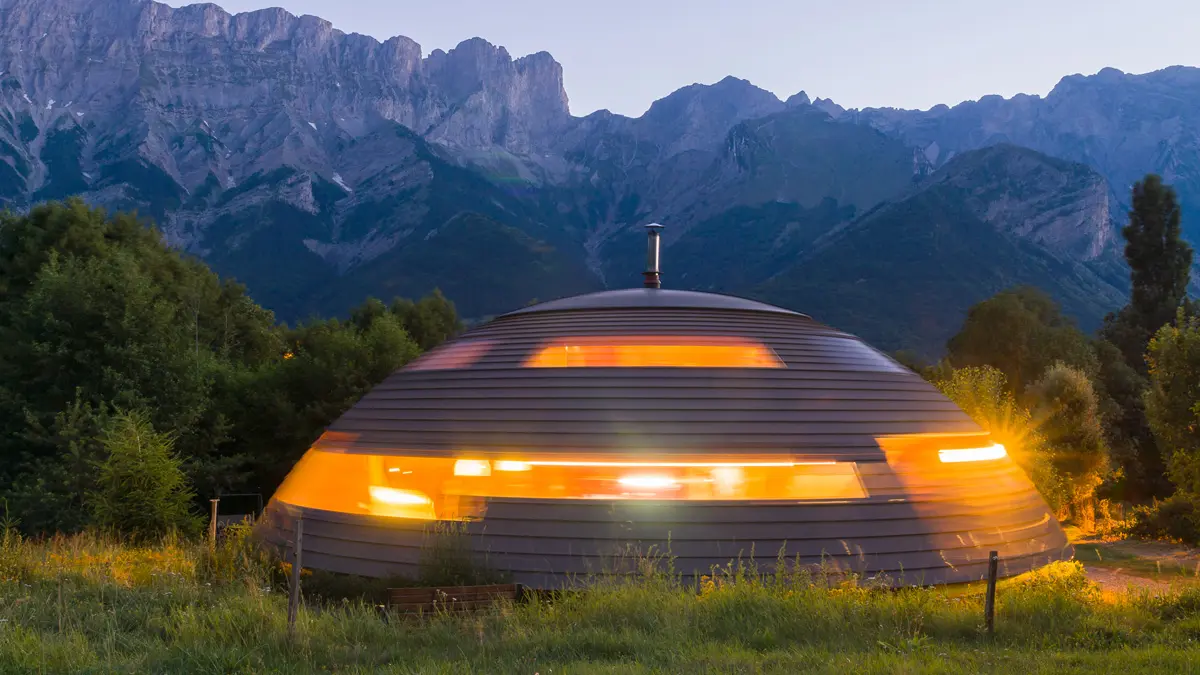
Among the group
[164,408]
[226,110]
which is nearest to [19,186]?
[226,110]

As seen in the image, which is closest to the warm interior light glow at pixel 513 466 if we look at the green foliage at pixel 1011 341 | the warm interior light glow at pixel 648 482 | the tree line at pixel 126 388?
the warm interior light glow at pixel 648 482

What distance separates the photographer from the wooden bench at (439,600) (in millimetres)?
8711

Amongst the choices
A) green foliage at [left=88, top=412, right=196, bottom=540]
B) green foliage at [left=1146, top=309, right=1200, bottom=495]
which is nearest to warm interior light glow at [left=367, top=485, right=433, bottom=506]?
green foliage at [left=88, top=412, right=196, bottom=540]

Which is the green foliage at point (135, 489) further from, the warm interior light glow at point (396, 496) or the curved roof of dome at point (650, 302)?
the curved roof of dome at point (650, 302)

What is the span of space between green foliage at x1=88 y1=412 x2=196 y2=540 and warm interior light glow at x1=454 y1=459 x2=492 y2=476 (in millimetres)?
8684

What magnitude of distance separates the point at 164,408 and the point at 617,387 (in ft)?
54.4

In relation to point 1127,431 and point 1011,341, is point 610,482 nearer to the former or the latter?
point 1127,431

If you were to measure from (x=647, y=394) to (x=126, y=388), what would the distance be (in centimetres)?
1708

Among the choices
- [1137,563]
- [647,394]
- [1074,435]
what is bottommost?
[1137,563]

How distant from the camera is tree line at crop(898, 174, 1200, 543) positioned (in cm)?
2102

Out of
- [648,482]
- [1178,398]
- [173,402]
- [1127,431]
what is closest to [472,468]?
[648,482]

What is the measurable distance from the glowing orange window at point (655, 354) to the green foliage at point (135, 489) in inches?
372

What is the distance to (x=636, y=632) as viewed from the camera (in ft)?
24.6

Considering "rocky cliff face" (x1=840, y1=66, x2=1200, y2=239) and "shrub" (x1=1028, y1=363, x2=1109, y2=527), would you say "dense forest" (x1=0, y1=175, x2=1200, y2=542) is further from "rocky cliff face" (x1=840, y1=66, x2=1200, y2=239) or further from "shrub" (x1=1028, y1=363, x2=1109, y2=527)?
"rocky cliff face" (x1=840, y1=66, x2=1200, y2=239)
